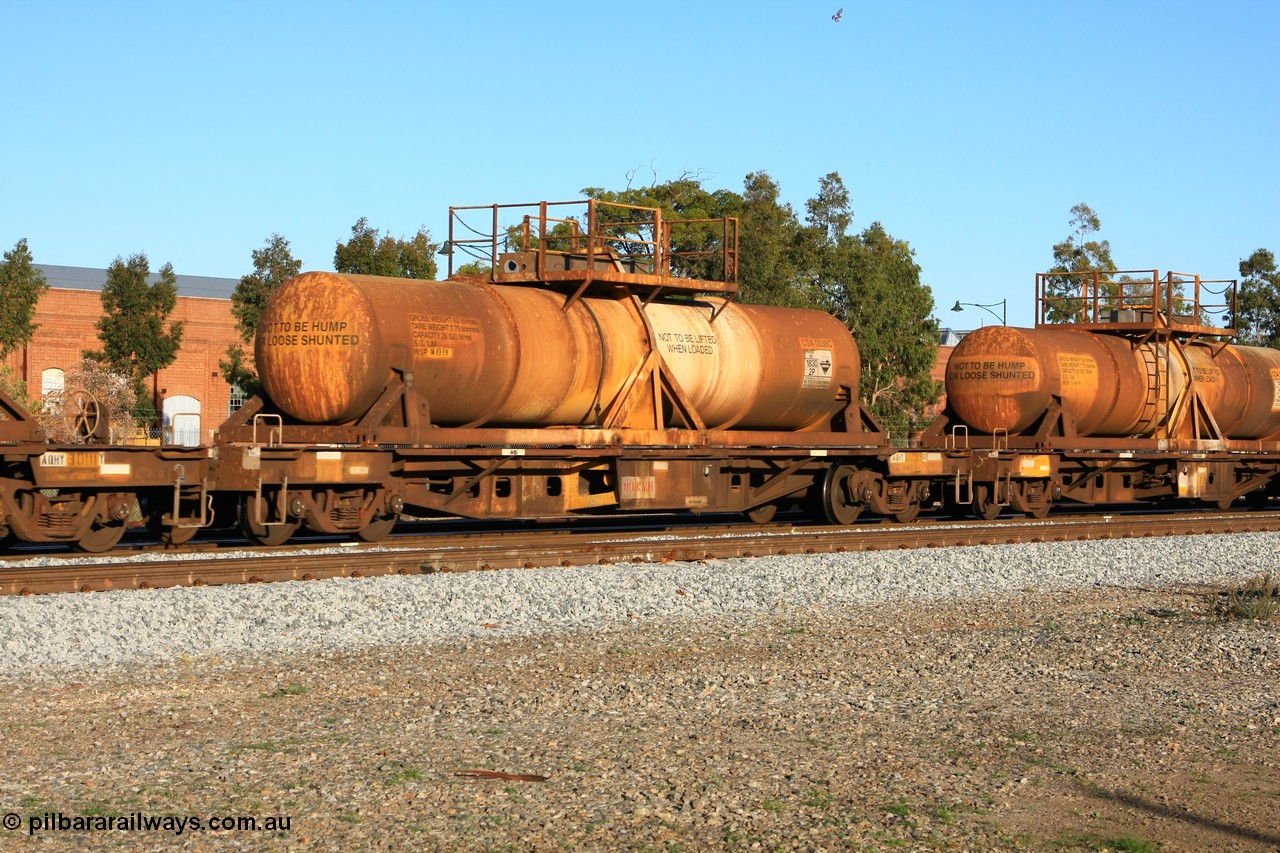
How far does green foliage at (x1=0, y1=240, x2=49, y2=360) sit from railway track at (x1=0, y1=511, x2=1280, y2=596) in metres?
32.3

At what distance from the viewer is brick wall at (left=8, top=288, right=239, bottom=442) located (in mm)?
54844

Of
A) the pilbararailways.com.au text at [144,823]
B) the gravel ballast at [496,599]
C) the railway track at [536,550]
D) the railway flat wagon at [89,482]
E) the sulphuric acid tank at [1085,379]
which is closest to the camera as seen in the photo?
the pilbararailways.com.au text at [144,823]

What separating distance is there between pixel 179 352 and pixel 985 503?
41780 millimetres

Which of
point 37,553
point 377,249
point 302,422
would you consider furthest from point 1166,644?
point 377,249

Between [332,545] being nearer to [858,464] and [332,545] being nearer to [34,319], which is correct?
[858,464]

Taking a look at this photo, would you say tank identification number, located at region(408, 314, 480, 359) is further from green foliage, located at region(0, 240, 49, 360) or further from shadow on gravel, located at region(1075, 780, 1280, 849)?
green foliage, located at region(0, 240, 49, 360)

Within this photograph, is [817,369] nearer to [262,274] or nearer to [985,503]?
[985,503]

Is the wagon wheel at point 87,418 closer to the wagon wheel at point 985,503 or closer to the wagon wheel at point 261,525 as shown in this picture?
the wagon wheel at point 261,525

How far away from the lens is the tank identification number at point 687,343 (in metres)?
19.0

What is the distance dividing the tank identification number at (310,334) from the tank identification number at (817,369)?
24.8ft

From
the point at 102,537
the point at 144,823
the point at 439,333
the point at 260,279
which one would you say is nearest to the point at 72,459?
the point at 102,537

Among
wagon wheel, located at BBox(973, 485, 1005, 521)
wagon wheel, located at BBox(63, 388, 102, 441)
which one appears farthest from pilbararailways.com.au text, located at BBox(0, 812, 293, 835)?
wagon wheel, located at BBox(973, 485, 1005, 521)

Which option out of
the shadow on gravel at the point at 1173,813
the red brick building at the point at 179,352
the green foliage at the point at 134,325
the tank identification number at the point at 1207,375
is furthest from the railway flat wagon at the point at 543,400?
the red brick building at the point at 179,352

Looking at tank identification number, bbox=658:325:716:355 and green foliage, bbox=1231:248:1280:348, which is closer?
tank identification number, bbox=658:325:716:355
